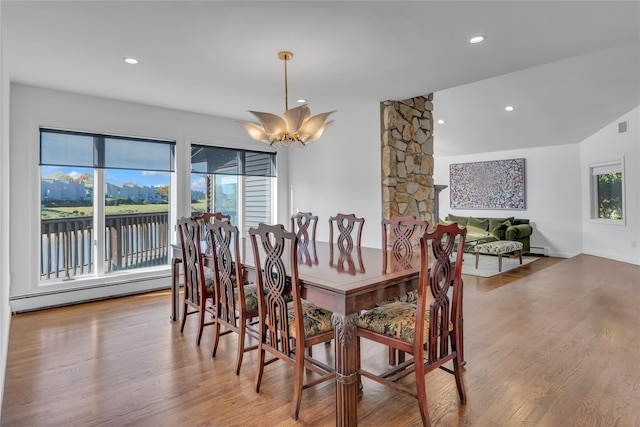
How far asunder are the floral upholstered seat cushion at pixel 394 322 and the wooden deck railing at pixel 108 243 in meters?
3.74

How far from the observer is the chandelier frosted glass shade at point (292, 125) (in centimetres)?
280

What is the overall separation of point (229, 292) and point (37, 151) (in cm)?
306

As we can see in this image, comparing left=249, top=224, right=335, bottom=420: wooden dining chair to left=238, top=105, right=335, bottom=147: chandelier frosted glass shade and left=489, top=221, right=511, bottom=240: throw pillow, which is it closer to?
left=238, top=105, right=335, bottom=147: chandelier frosted glass shade

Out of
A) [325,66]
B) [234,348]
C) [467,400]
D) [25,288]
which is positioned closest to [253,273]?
[234,348]

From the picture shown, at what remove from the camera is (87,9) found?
2.35m

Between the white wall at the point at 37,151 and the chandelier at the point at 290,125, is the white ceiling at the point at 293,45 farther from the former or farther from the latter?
the chandelier at the point at 290,125

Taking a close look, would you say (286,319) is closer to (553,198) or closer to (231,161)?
(231,161)

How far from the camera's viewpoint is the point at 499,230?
7.68 meters

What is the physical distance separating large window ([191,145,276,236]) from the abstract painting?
206 inches

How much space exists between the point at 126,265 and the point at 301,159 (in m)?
3.01

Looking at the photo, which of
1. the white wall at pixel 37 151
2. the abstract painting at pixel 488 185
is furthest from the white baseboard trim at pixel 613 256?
the white wall at pixel 37 151

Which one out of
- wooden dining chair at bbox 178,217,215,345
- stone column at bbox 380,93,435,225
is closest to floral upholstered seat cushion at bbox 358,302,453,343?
wooden dining chair at bbox 178,217,215,345

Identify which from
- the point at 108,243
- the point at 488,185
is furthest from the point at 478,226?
the point at 108,243

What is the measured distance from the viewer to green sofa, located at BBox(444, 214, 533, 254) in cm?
739
